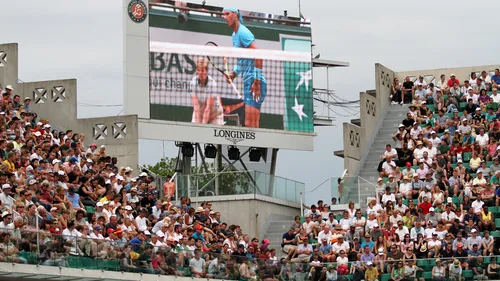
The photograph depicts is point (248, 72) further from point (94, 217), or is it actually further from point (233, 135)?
point (94, 217)

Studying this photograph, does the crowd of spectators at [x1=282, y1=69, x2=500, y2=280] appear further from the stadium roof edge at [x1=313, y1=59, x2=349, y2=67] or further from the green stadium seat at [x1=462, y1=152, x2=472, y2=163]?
the stadium roof edge at [x1=313, y1=59, x2=349, y2=67]

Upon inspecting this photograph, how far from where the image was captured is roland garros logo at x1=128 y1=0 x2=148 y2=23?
43.9 metres

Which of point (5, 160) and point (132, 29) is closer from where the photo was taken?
point (5, 160)

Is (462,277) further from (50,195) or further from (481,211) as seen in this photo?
(50,195)

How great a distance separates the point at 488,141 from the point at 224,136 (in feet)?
24.0

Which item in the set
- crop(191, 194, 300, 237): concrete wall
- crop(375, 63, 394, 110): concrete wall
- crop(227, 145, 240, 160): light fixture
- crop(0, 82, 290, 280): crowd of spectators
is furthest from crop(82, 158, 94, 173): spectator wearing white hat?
crop(375, 63, 394, 110): concrete wall

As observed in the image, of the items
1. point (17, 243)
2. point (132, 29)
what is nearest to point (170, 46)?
point (132, 29)

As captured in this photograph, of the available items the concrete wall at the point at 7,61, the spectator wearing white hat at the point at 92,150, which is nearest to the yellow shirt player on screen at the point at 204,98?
the spectator wearing white hat at the point at 92,150

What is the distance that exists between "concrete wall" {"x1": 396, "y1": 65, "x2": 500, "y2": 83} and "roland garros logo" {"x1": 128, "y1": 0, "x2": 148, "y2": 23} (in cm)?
1056

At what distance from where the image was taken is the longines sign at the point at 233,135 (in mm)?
44719

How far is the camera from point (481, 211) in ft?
131

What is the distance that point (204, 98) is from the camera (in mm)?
44969

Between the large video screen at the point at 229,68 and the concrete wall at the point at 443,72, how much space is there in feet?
17.7

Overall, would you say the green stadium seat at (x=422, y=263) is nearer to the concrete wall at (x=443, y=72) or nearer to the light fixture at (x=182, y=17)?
the light fixture at (x=182, y=17)
